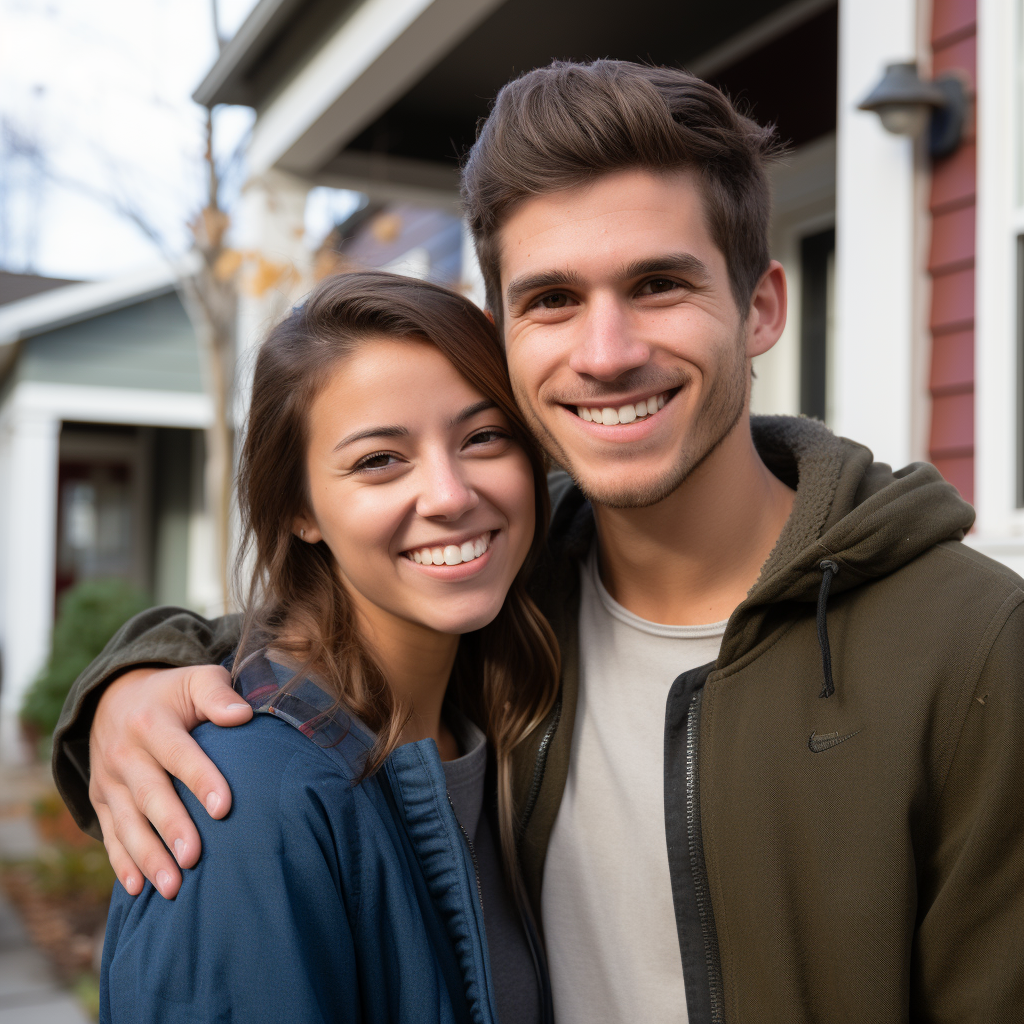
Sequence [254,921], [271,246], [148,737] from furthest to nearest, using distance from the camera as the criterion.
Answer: [271,246] < [148,737] < [254,921]

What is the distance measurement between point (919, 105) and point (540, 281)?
1.86 meters

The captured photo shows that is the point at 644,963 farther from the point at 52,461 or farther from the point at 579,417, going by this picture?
the point at 52,461

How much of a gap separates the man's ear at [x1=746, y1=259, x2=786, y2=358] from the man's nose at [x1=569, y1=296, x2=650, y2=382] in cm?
33

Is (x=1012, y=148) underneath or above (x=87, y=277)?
underneath

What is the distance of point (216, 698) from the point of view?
5.58 feet

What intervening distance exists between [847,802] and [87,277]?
1626 centimetres

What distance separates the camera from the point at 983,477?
10.2ft

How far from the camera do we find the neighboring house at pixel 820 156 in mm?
3096

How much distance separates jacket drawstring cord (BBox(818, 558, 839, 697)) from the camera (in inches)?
67.7

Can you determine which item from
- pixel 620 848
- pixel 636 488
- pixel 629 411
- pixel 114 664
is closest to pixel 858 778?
pixel 620 848

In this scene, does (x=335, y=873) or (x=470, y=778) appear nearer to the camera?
(x=335, y=873)

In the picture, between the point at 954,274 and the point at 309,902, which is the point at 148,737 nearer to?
the point at 309,902

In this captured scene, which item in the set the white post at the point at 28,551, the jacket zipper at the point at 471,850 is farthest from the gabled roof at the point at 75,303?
the jacket zipper at the point at 471,850

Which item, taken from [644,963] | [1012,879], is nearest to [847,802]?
[1012,879]
